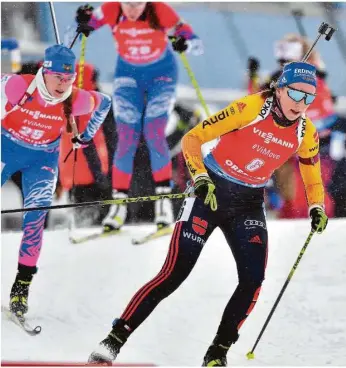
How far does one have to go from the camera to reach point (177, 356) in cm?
319

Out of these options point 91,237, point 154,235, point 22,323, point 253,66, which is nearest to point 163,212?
point 154,235

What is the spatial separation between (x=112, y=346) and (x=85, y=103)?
1335 millimetres

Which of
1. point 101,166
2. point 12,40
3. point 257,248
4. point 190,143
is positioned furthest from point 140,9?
point 257,248

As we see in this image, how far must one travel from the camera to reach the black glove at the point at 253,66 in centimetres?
550

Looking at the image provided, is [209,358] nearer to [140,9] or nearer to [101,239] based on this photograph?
[101,239]

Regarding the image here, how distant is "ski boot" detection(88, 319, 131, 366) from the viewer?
2.68 m

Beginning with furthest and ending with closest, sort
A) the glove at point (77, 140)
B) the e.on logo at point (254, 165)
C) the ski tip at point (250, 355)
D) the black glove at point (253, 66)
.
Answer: the black glove at point (253, 66) → the glove at point (77, 140) → the ski tip at point (250, 355) → the e.on logo at point (254, 165)

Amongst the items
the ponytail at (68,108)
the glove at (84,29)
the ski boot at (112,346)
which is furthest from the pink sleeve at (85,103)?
the ski boot at (112,346)

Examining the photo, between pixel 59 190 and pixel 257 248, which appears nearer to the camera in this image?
pixel 257 248

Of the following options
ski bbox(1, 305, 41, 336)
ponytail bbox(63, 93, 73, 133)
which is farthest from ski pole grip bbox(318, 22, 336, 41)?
ski bbox(1, 305, 41, 336)

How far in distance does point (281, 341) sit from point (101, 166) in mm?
1995

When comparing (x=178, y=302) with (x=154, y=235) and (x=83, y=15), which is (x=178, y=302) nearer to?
(x=154, y=235)

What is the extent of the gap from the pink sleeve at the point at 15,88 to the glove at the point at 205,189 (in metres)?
1.10

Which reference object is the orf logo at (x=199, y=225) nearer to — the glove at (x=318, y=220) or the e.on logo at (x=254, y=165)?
the e.on logo at (x=254, y=165)
